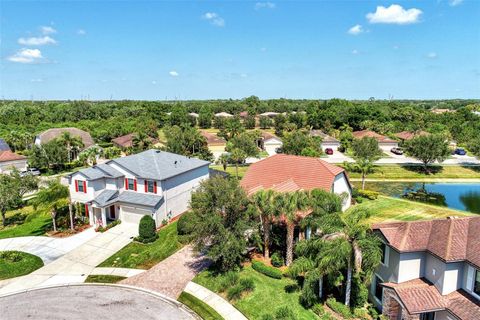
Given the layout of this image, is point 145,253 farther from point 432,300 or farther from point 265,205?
point 432,300

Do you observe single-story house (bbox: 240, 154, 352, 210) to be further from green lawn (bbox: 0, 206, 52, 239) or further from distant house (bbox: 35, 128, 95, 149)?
distant house (bbox: 35, 128, 95, 149)

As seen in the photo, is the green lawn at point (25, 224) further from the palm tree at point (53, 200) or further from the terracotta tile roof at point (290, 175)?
the terracotta tile roof at point (290, 175)

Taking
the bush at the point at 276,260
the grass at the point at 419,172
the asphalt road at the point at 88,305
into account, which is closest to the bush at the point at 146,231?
the asphalt road at the point at 88,305

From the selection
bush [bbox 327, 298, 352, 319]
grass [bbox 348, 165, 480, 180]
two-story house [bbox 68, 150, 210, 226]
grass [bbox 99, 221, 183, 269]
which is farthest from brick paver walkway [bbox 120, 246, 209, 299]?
grass [bbox 348, 165, 480, 180]

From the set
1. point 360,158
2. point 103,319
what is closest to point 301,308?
point 103,319

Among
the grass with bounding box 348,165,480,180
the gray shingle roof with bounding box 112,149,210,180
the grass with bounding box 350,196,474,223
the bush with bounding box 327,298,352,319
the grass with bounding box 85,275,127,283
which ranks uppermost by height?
the gray shingle roof with bounding box 112,149,210,180

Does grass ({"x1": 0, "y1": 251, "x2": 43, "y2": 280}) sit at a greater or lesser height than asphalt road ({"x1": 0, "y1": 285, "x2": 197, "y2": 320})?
greater

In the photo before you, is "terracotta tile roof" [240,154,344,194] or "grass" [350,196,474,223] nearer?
"terracotta tile roof" [240,154,344,194]

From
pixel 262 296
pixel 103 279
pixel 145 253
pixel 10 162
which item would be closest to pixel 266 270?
pixel 262 296

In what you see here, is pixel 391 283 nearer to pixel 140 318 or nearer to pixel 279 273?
pixel 279 273
